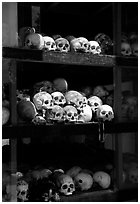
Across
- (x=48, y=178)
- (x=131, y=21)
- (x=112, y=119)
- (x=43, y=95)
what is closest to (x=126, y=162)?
(x=112, y=119)

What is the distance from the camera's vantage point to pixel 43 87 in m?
1.68

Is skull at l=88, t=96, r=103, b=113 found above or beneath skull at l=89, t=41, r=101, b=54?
beneath

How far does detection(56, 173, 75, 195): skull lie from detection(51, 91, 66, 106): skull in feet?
1.27

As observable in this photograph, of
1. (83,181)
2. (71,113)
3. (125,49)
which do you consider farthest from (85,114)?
(125,49)

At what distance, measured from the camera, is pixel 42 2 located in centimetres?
179

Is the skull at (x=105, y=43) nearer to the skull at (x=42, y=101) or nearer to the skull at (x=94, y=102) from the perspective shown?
the skull at (x=94, y=102)

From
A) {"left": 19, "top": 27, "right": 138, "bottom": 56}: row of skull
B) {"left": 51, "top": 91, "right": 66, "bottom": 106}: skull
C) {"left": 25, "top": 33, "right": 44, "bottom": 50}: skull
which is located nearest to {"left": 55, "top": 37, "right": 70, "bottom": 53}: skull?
{"left": 19, "top": 27, "right": 138, "bottom": 56}: row of skull

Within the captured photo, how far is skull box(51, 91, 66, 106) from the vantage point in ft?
5.31

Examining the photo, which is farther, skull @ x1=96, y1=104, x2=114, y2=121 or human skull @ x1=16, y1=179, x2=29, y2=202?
skull @ x1=96, y1=104, x2=114, y2=121

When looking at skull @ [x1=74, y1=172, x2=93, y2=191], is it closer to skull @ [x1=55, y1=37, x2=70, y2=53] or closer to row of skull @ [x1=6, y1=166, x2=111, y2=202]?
row of skull @ [x1=6, y1=166, x2=111, y2=202]

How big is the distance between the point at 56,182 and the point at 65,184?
0.18ft

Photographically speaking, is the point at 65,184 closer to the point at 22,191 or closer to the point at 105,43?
the point at 22,191

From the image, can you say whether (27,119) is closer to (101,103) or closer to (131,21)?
(101,103)

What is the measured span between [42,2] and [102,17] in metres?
0.38
